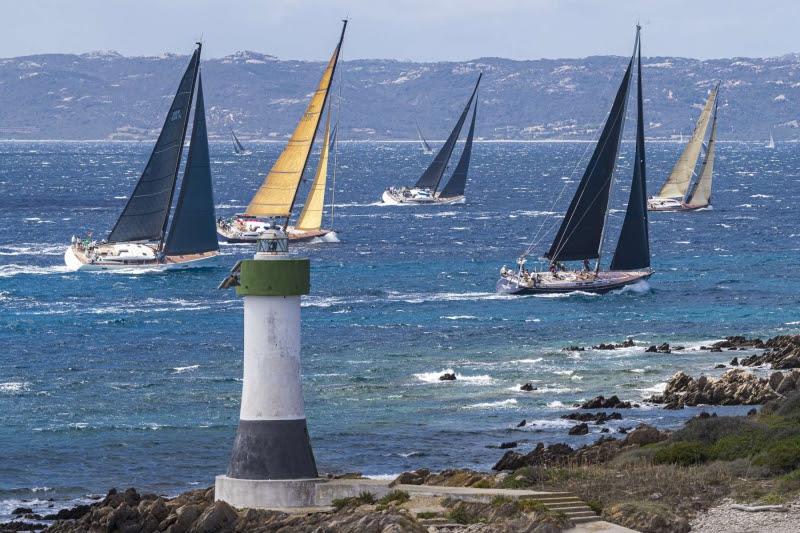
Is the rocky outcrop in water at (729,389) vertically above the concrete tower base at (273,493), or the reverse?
the concrete tower base at (273,493)

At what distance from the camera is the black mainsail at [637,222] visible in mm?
82062

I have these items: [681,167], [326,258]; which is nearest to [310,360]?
[326,258]

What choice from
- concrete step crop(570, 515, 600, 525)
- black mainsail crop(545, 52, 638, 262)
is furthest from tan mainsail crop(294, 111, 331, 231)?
concrete step crop(570, 515, 600, 525)

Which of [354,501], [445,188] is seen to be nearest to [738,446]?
[354,501]

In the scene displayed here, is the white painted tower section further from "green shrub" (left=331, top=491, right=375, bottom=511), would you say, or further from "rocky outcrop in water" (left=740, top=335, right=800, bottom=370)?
"rocky outcrop in water" (left=740, top=335, right=800, bottom=370)

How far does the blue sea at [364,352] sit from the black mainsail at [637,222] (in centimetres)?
240

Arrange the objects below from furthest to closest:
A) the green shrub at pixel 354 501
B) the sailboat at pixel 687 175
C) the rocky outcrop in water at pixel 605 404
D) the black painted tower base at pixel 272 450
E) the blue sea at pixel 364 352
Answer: the sailboat at pixel 687 175 < the rocky outcrop in water at pixel 605 404 < the blue sea at pixel 364 352 < the green shrub at pixel 354 501 < the black painted tower base at pixel 272 450

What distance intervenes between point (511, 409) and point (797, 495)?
23.4 m

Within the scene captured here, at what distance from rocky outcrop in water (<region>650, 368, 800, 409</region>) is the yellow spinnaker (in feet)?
157

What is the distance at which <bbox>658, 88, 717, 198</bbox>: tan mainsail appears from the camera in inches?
5979

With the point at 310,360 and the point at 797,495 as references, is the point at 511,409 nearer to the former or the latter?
the point at 310,360

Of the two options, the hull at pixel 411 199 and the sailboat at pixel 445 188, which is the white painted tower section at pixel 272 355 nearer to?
the sailboat at pixel 445 188

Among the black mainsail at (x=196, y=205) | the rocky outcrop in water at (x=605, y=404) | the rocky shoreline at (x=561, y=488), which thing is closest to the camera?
the rocky shoreline at (x=561, y=488)

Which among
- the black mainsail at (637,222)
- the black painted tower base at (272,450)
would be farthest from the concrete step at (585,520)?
the black mainsail at (637,222)
